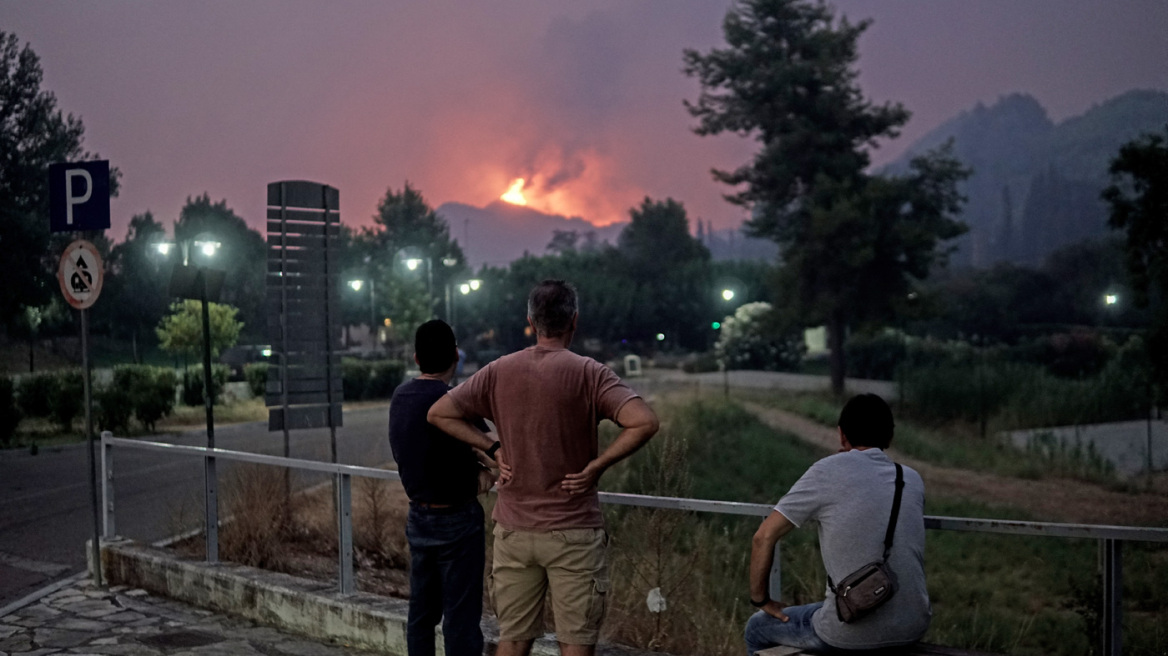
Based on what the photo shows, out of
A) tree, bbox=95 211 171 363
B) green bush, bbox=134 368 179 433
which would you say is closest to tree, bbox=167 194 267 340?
tree, bbox=95 211 171 363

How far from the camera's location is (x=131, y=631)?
666 centimetres

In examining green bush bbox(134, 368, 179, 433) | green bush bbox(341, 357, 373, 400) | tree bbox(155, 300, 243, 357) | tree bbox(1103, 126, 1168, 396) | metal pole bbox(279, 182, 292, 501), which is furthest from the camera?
tree bbox(155, 300, 243, 357)

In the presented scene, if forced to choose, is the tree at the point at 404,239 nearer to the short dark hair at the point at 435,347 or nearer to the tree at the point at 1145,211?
the tree at the point at 1145,211

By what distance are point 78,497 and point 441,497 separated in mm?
11686

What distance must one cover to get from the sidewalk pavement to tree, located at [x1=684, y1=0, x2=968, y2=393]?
3247cm

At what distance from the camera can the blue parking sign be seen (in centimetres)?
816

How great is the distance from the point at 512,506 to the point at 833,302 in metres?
35.8

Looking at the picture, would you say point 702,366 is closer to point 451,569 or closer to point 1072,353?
point 1072,353

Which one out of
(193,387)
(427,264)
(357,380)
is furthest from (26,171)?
(427,264)

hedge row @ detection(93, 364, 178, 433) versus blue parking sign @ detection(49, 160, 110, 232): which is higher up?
blue parking sign @ detection(49, 160, 110, 232)

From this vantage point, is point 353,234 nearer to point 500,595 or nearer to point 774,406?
point 774,406

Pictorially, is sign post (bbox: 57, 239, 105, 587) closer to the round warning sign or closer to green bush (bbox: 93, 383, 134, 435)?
the round warning sign

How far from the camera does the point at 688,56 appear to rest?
41.8 m

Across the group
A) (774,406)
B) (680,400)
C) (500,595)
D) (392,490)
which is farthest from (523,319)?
(500,595)
